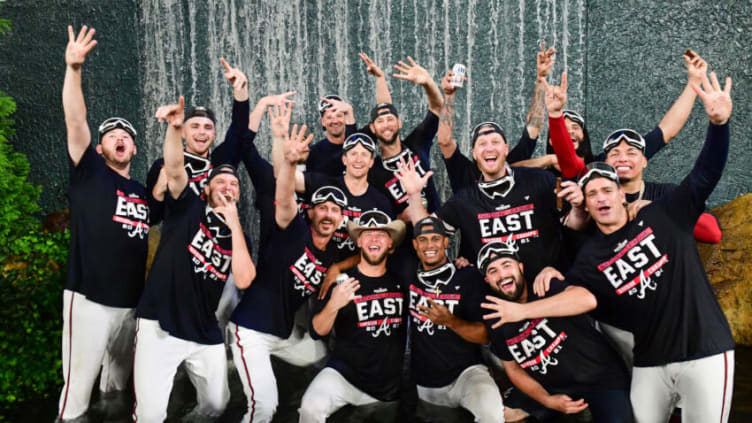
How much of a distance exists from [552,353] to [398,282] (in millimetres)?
1323

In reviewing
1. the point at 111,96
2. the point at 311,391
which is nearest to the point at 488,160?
the point at 311,391

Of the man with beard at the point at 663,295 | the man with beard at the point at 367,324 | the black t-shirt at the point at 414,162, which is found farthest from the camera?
the black t-shirt at the point at 414,162

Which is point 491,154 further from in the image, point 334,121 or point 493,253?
point 334,121

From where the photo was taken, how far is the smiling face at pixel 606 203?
4.09 m

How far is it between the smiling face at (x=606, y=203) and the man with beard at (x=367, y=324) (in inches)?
61.6

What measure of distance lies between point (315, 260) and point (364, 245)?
1.51 ft

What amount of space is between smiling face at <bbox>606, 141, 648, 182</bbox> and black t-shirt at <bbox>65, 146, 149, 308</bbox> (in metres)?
3.79

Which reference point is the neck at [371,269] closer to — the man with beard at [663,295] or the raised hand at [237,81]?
the man with beard at [663,295]

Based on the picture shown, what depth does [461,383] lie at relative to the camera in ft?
15.1

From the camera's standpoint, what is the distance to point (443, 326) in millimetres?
4746

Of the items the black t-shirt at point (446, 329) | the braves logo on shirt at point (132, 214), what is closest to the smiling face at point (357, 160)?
the black t-shirt at point (446, 329)

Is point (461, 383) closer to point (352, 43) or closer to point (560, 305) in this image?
point (560, 305)

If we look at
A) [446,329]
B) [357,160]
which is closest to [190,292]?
[357,160]

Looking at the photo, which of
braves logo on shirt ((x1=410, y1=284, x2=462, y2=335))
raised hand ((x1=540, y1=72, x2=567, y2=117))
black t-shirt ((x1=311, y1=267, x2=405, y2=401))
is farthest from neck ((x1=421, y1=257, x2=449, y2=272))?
raised hand ((x1=540, y1=72, x2=567, y2=117))
